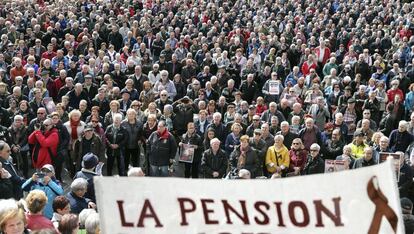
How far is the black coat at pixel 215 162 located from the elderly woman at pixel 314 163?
134 cm

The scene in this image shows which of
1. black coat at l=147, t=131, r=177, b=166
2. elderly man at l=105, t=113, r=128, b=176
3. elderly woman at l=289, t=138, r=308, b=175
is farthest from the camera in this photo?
elderly man at l=105, t=113, r=128, b=176

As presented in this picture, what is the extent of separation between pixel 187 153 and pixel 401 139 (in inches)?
147

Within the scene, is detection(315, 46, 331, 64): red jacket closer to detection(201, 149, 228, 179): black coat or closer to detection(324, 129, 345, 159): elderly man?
detection(324, 129, 345, 159): elderly man

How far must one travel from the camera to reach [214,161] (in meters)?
11.8

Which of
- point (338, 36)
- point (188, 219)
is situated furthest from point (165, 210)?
point (338, 36)

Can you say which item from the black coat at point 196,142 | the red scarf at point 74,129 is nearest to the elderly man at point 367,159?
the black coat at point 196,142

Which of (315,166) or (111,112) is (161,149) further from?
(315,166)

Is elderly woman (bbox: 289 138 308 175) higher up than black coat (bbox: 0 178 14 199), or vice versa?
black coat (bbox: 0 178 14 199)

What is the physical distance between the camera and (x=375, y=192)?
359 cm

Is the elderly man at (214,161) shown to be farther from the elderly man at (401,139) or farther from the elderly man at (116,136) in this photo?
the elderly man at (401,139)

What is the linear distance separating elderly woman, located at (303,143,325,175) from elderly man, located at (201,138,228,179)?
4.43ft

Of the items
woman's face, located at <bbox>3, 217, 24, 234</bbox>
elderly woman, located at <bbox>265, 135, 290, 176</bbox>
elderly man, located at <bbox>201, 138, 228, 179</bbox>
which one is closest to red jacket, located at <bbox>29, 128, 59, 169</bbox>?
elderly man, located at <bbox>201, 138, 228, 179</bbox>

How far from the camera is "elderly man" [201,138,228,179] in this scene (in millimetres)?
11750

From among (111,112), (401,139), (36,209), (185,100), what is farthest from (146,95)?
(36,209)
